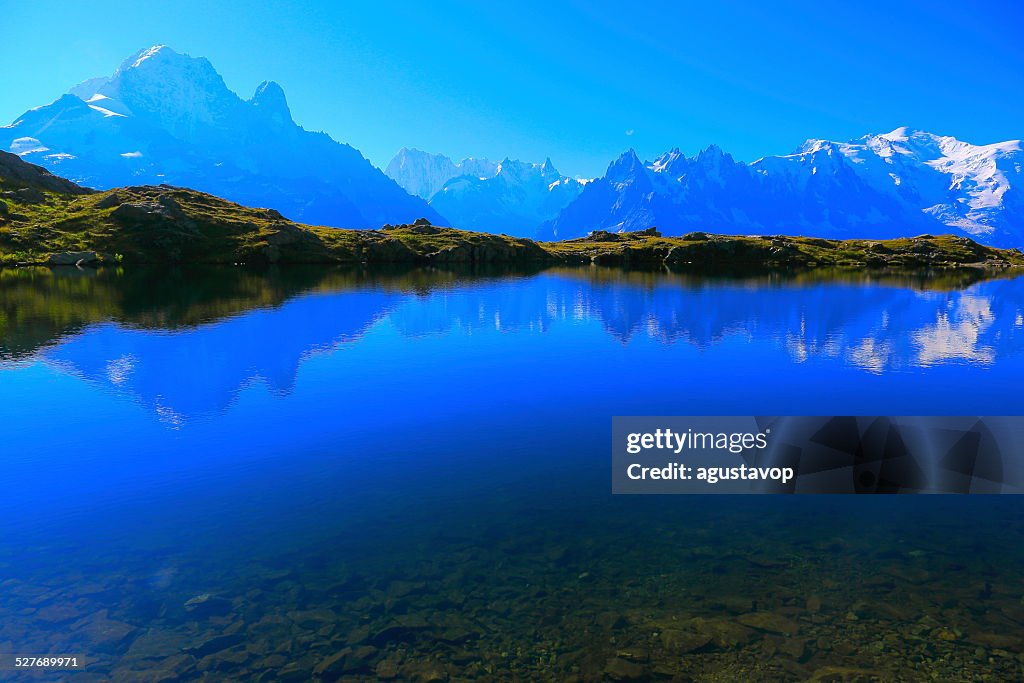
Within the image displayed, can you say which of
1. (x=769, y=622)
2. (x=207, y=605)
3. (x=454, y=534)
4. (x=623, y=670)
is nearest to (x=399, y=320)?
(x=454, y=534)

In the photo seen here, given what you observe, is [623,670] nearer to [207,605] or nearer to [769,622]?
[769,622]

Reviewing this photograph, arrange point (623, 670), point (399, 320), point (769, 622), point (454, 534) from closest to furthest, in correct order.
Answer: point (623, 670) → point (769, 622) → point (454, 534) → point (399, 320)

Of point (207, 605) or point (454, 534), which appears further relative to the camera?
point (454, 534)

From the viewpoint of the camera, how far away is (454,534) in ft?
70.1

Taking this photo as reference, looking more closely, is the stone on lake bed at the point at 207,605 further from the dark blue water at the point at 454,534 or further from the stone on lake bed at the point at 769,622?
the stone on lake bed at the point at 769,622

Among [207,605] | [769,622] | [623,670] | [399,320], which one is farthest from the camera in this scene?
[399,320]

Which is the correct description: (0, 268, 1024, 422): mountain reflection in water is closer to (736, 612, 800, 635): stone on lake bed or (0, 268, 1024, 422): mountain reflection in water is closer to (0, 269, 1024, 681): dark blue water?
(0, 269, 1024, 681): dark blue water

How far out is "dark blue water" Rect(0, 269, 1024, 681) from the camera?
15.3 m

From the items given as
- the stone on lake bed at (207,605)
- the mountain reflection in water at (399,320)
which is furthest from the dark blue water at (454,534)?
the mountain reflection in water at (399,320)

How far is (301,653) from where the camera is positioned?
1511 cm

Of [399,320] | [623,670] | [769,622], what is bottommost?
[623,670]

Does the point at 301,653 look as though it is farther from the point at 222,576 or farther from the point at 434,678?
the point at 222,576

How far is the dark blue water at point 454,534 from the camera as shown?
15.3 meters

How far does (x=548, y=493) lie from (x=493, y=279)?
136 metres
